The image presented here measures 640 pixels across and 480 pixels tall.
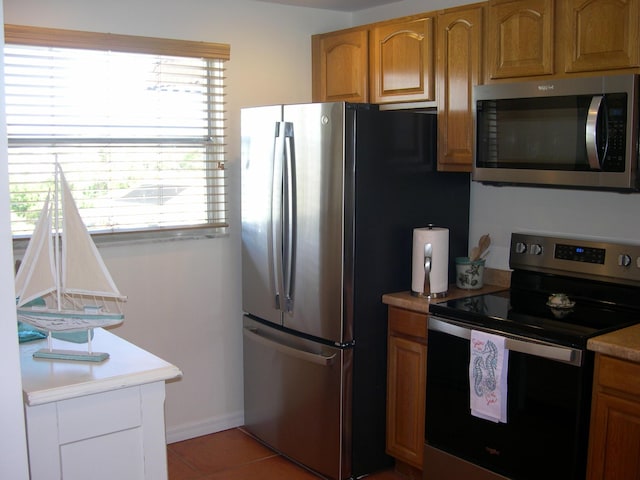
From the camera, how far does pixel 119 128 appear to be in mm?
3514

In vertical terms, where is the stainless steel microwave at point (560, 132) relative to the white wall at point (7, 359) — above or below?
above

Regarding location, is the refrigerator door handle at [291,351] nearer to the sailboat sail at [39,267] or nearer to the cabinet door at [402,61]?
the cabinet door at [402,61]

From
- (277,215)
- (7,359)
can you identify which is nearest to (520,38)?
(277,215)

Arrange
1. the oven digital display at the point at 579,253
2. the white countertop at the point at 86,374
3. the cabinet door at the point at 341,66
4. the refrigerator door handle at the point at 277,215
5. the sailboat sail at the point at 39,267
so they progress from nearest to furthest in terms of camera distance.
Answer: the white countertop at the point at 86,374, the sailboat sail at the point at 39,267, the oven digital display at the point at 579,253, the refrigerator door handle at the point at 277,215, the cabinet door at the point at 341,66

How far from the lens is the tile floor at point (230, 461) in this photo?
3.45 m

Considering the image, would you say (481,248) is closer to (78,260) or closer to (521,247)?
(521,247)

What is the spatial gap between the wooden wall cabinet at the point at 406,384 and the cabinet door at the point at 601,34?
1.20 m

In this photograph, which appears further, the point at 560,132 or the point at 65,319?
Result: the point at 560,132

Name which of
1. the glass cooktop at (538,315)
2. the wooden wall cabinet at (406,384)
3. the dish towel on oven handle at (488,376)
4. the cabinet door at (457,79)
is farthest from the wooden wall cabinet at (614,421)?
the cabinet door at (457,79)

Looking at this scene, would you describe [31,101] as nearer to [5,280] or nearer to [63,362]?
[63,362]

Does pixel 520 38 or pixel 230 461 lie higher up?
pixel 520 38

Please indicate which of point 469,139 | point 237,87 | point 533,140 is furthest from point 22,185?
point 533,140

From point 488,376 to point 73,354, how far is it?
152 cm

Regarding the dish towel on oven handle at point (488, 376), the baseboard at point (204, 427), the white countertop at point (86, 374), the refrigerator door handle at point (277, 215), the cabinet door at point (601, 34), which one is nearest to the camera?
the white countertop at point (86, 374)
